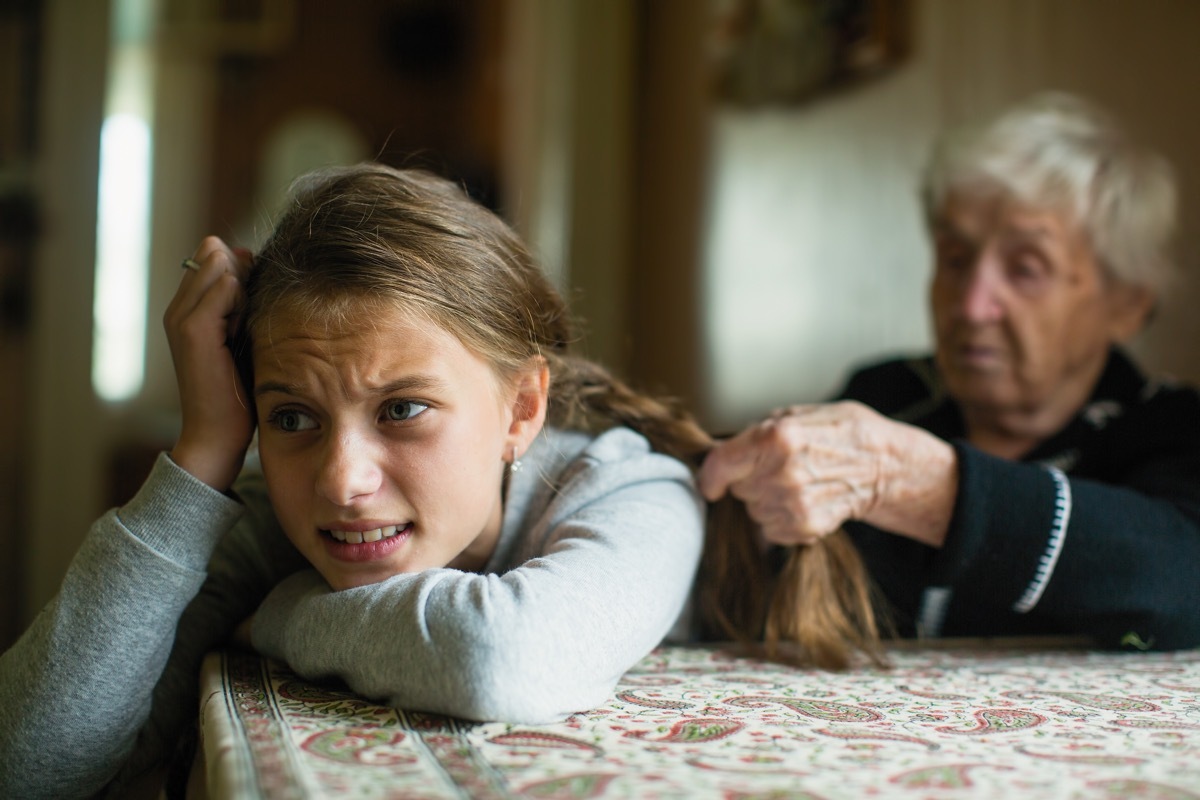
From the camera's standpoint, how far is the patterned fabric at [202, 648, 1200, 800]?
0.60 meters

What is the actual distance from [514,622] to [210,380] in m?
0.37

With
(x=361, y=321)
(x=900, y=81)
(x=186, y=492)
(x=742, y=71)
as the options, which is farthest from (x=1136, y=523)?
(x=742, y=71)

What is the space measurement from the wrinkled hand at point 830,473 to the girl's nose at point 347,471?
1.23ft

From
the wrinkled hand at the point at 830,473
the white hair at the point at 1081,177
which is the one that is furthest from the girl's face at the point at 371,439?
the white hair at the point at 1081,177

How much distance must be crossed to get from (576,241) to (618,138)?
34 cm

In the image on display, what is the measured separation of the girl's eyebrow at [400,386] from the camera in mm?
829

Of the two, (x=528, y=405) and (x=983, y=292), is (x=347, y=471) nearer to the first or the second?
(x=528, y=405)

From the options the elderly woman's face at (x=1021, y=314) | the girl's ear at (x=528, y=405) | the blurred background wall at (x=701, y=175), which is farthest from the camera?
the blurred background wall at (x=701, y=175)

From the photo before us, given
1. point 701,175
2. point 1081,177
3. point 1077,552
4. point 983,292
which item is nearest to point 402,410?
point 1077,552

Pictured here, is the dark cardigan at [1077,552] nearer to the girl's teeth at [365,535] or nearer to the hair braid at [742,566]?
the hair braid at [742,566]

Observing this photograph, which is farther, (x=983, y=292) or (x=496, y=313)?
(x=983, y=292)

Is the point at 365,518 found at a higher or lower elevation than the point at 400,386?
lower

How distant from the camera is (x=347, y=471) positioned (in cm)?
81

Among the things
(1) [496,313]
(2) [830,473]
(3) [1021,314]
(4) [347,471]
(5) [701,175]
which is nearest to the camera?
(4) [347,471]
